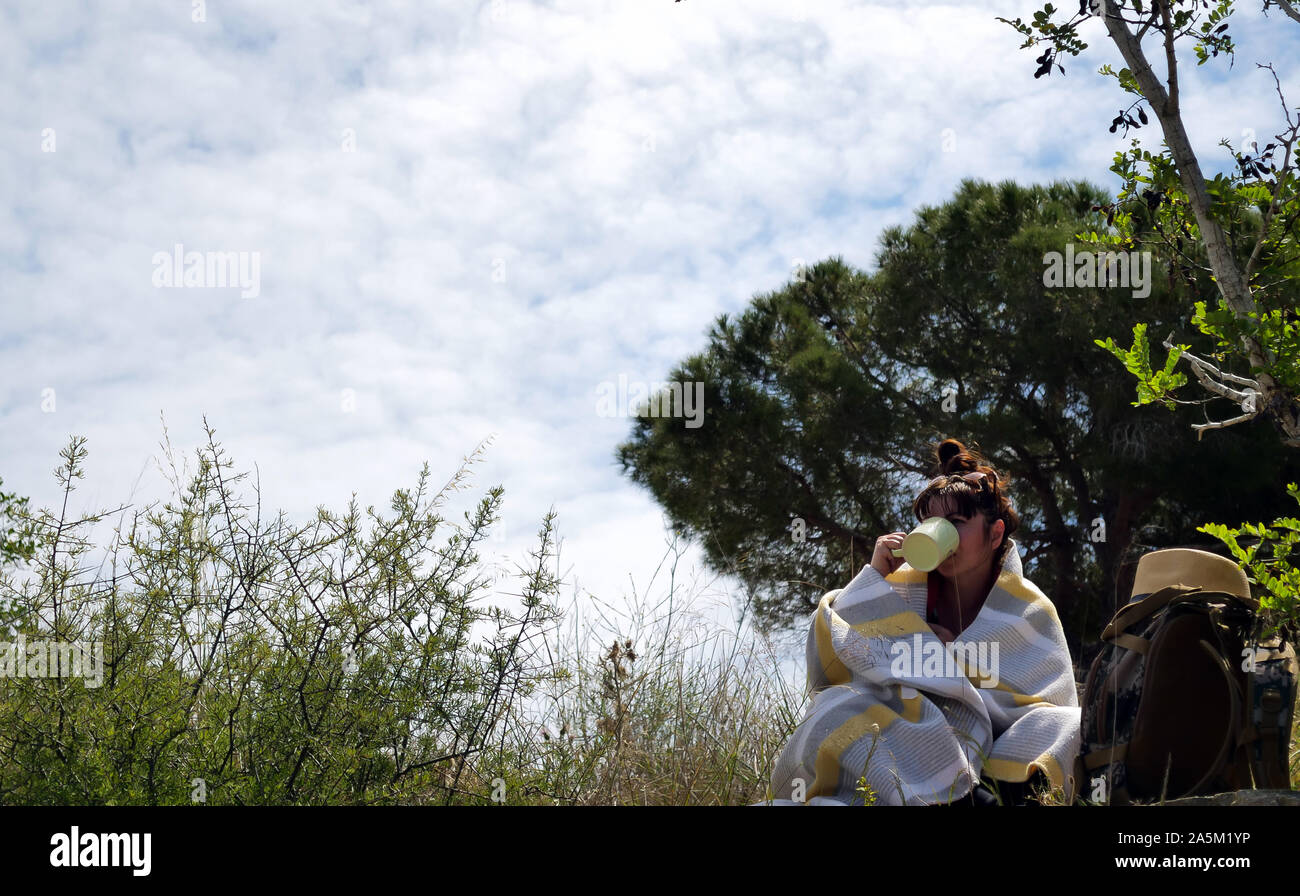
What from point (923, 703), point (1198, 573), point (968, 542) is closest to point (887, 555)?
point (968, 542)

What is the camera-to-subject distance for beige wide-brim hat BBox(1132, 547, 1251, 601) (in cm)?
247

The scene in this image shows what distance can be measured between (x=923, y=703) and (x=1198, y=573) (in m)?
0.77

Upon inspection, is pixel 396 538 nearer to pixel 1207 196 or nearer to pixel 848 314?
pixel 1207 196

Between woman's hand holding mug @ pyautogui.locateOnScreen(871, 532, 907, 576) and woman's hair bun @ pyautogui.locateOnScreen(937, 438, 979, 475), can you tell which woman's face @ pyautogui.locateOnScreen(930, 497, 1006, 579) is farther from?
woman's hair bun @ pyautogui.locateOnScreen(937, 438, 979, 475)

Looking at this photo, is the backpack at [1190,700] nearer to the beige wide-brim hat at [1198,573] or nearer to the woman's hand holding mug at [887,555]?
the beige wide-brim hat at [1198,573]

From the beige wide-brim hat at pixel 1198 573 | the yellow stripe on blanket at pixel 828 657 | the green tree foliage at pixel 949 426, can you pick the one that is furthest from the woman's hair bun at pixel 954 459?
the green tree foliage at pixel 949 426

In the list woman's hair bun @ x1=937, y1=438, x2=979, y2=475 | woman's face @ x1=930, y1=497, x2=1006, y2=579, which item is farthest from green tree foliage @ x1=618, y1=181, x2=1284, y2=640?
woman's face @ x1=930, y1=497, x2=1006, y2=579

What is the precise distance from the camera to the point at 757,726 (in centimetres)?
363

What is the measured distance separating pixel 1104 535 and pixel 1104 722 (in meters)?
7.04

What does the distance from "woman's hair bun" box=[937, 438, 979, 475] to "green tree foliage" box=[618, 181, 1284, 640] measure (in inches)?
223

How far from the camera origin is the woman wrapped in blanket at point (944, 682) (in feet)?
8.99

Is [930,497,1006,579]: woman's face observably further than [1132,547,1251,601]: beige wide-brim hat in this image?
Yes

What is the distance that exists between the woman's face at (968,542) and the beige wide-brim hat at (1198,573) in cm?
72
